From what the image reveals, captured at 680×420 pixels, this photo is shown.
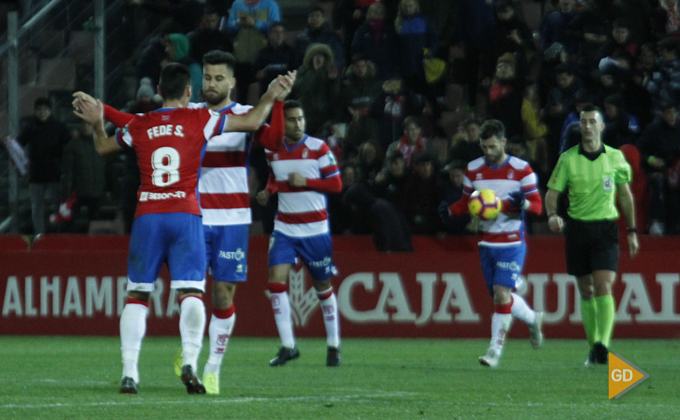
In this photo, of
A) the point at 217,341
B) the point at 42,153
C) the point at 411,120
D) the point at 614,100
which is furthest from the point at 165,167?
the point at 42,153

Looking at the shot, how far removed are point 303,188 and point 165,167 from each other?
3.41 m

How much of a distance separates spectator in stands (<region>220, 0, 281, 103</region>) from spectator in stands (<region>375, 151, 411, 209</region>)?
9.92ft

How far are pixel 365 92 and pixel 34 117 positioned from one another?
14.5ft

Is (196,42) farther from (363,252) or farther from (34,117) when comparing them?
(363,252)

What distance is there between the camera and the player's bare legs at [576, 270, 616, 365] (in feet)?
34.2

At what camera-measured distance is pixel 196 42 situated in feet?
55.2

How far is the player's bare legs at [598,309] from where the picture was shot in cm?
1044

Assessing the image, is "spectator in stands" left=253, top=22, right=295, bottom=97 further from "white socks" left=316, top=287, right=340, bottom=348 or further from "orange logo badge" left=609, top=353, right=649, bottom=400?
"orange logo badge" left=609, top=353, right=649, bottom=400

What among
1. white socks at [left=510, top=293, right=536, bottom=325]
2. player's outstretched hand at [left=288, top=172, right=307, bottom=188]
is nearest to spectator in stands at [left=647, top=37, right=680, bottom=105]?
white socks at [left=510, top=293, right=536, bottom=325]

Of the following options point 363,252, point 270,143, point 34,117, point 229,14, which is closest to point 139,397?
point 270,143

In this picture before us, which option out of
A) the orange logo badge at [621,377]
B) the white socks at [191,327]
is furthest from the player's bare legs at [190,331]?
the orange logo badge at [621,377]

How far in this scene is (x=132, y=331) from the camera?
747 centimetres

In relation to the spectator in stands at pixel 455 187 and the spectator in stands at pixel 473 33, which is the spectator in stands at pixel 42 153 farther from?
the spectator in stands at pixel 473 33

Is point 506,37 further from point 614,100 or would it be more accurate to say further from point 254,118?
point 254,118
